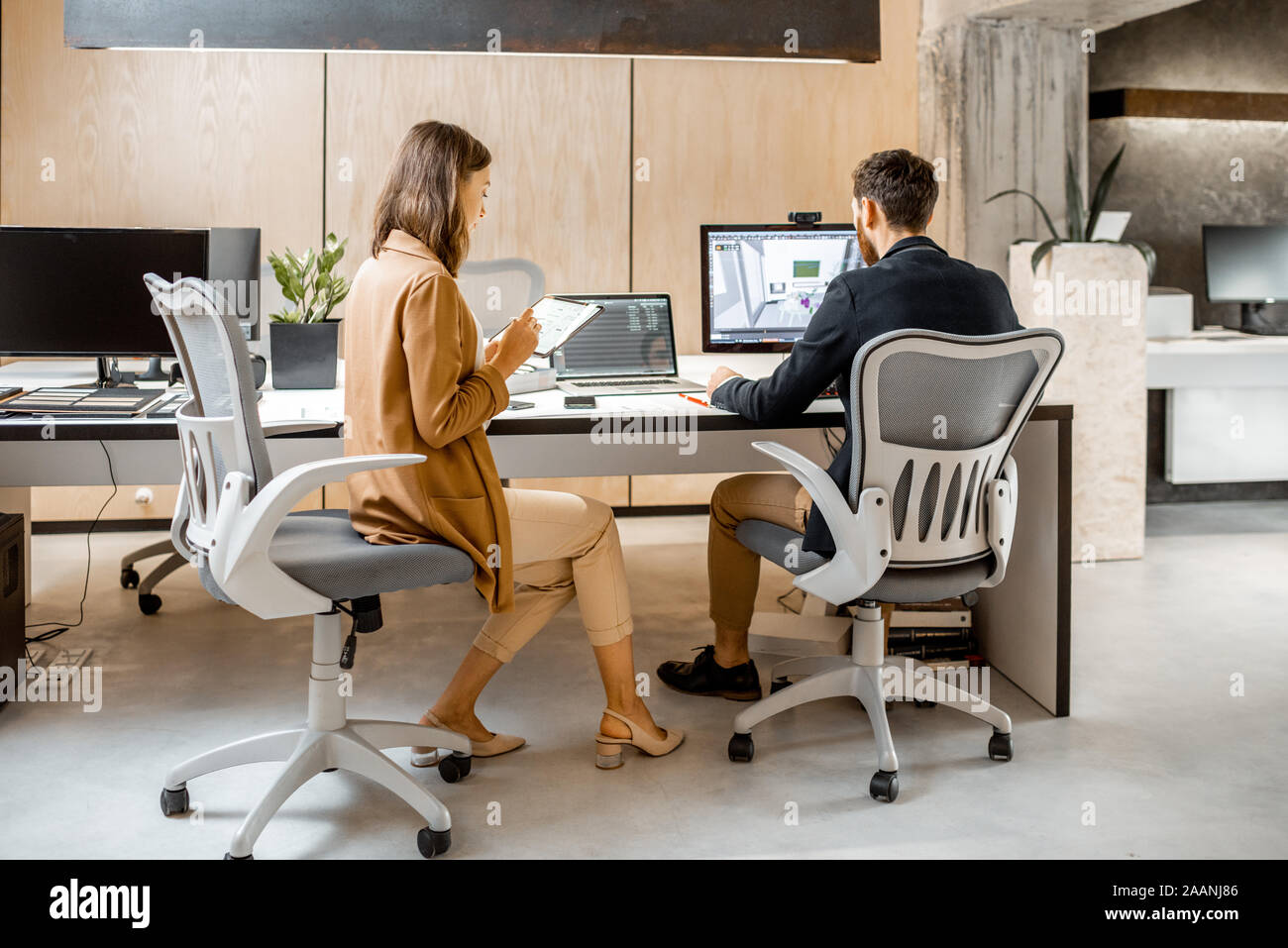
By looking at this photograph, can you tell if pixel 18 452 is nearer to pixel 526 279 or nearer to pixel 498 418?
pixel 498 418

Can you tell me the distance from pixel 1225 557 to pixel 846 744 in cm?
265

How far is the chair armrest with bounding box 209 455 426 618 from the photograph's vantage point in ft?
6.75

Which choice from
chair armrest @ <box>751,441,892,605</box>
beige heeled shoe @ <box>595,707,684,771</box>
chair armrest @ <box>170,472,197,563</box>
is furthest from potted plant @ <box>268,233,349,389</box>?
chair armrest @ <box>751,441,892,605</box>

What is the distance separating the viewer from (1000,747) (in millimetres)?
2666

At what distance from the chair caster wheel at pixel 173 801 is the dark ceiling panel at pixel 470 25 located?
184 centimetres

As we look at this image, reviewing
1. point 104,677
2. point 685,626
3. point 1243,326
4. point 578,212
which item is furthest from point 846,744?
point 1243,326

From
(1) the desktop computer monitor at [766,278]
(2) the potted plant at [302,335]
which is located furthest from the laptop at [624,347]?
(2) the potted plant at [302,335]

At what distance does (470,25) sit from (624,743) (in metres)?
1.86

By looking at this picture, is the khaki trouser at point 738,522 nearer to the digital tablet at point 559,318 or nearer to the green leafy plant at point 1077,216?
the digital tablet at point 559,318

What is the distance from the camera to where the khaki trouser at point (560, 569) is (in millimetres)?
2502

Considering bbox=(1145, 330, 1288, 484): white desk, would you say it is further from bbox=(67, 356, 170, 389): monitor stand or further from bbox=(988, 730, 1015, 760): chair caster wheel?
Result: bbox=(67, 356, 170, 389): monitor stand

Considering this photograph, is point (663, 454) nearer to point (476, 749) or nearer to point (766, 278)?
point (766, 278)

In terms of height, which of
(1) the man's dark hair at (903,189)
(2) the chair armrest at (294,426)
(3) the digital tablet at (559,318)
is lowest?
(2) the chair armrest at (294,426)

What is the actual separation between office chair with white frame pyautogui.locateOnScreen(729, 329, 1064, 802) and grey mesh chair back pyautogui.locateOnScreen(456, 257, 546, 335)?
212 centimetres
